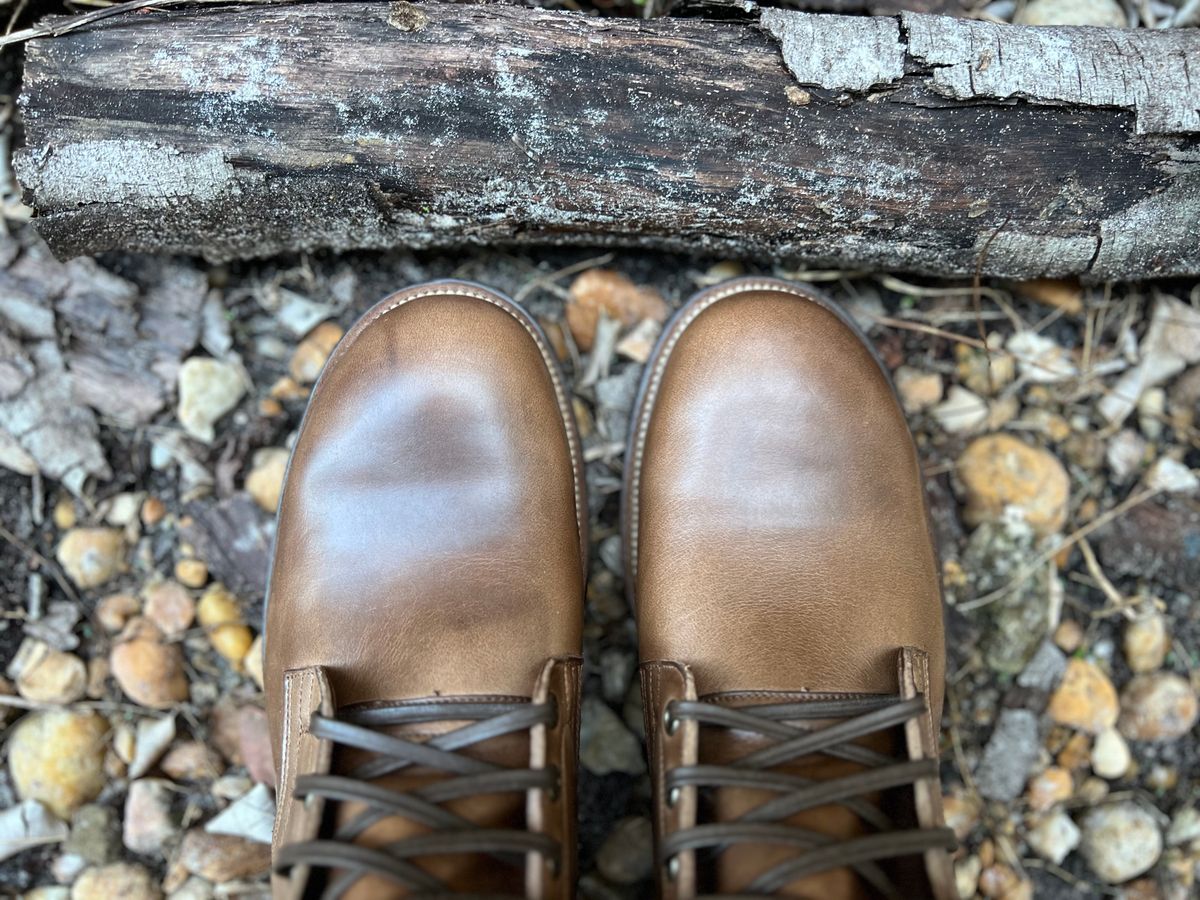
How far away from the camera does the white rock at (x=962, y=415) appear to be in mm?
1466

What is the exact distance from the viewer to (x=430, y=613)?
1.22m

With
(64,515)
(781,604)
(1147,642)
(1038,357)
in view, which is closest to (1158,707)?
(1147,642)

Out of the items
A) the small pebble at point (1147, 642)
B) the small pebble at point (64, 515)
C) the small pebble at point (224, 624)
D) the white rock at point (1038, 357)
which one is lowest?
the small pebble at point (1147, 642)

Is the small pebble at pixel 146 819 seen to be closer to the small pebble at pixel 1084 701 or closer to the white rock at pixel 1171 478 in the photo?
the small pebble at pixel 1084 701

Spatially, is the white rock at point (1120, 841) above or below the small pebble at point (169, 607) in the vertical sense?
below

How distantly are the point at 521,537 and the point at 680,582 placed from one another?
0.75 feet

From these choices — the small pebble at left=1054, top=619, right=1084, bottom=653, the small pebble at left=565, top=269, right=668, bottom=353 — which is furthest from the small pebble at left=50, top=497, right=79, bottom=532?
the small pebble at left=1054, top=619, right=1084, bottom=653

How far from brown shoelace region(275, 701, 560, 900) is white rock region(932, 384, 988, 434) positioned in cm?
78

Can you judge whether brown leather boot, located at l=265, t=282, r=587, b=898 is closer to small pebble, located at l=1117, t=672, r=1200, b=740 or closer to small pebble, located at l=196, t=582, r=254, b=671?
small pebble, located at l=196, t=582, r=254, b=671

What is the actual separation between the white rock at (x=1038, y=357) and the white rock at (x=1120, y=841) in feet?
2.25

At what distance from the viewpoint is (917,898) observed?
44.0 inches

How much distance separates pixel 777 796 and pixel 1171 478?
0.86 metres

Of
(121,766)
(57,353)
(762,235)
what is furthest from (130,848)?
(762,235)

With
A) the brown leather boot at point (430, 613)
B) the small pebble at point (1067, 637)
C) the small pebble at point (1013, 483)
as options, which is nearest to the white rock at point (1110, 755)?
the small pebble at point (1067, 637)
